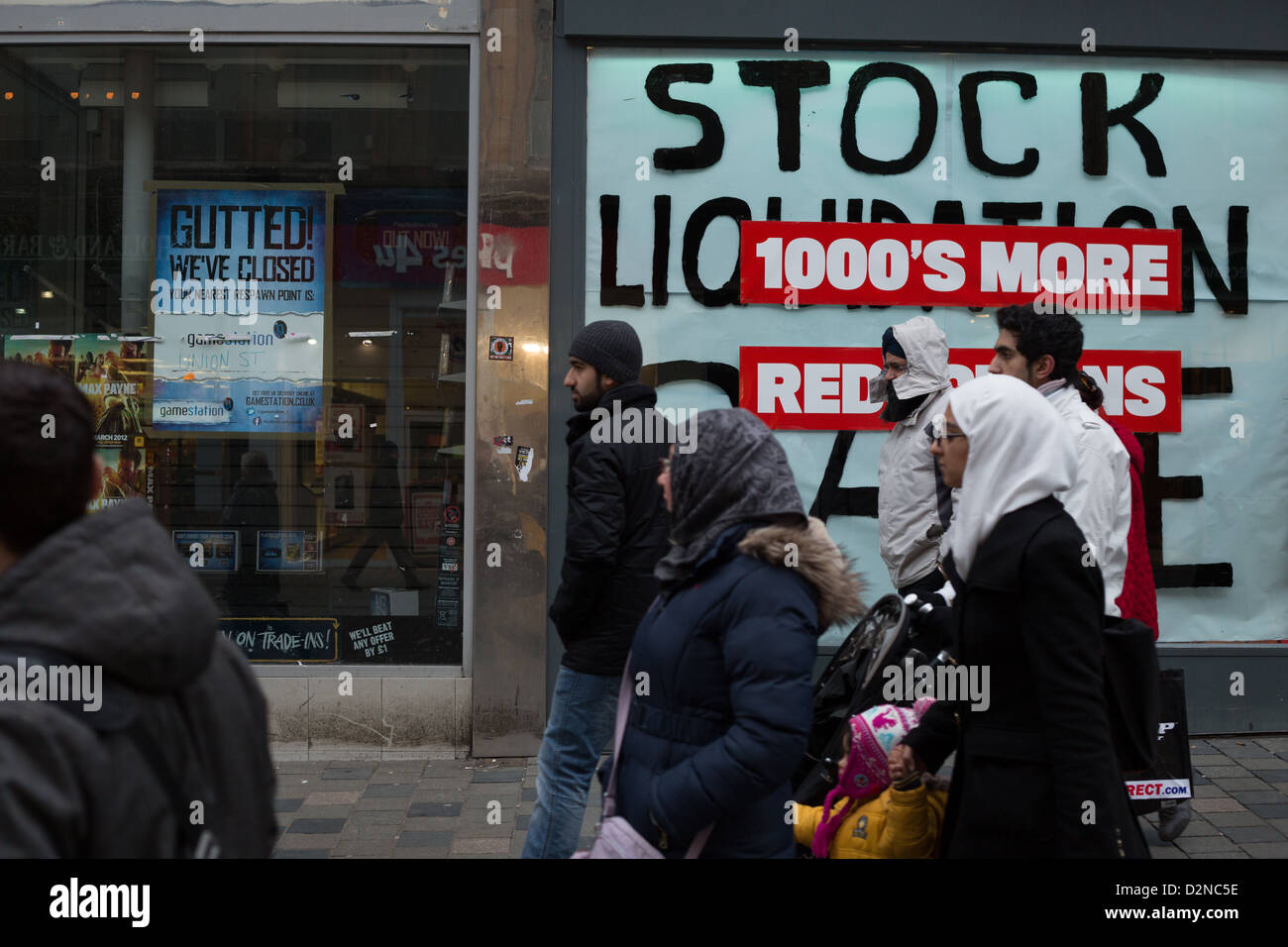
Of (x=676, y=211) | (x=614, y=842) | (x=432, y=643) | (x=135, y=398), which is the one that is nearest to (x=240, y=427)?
(x=135, y=398)

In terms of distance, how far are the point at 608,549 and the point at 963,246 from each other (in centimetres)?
387

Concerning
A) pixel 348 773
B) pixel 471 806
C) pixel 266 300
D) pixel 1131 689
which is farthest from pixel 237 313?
pixel 1131 689

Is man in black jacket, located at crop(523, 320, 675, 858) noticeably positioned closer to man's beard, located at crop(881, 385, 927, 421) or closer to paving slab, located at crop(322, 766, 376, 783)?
man's beard, located at crop(881, 385, 927, 421)

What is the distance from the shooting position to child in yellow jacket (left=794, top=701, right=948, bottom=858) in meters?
2.97

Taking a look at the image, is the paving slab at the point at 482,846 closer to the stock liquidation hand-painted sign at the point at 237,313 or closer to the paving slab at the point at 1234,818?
the stock liquidation hand-painted sign at the point at 237,313

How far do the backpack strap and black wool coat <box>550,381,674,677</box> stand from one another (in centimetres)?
235

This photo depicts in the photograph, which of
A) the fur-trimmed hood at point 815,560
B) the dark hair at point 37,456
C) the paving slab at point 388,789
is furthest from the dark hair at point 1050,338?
the dark hair at point 37,456

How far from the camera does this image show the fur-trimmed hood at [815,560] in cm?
256

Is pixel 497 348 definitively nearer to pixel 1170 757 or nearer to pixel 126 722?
pixel 1170 757

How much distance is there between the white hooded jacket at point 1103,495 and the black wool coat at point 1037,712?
1575 mm
